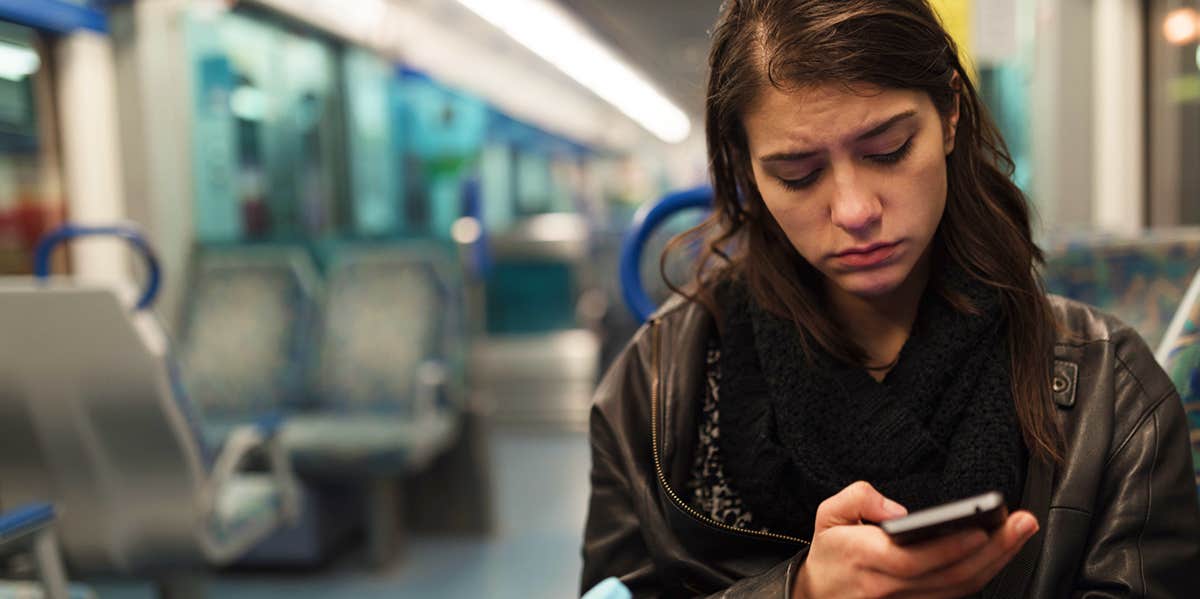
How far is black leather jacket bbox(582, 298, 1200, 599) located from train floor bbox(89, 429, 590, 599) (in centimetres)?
250

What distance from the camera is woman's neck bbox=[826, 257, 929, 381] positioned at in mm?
1150

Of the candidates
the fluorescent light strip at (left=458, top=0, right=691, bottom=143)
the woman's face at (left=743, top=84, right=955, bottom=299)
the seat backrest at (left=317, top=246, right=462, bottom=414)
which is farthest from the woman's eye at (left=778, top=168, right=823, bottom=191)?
the fluorescent light strip at (left=458, top=0, right=691, bottom=143)

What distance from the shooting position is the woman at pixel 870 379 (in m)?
0.98

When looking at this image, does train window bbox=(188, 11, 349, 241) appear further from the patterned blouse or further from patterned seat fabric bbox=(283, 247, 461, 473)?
the patterned blouse

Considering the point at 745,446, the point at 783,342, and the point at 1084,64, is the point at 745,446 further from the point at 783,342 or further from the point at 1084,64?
the point at 1084,64

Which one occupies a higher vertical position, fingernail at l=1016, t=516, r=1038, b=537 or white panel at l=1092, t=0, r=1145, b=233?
white panel at l=1092, t=0, r=1145, b=233

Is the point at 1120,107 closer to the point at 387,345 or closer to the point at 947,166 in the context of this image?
the point at 387,345

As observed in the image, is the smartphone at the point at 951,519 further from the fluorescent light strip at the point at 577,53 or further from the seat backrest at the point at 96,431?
the fluorescent light strip at the point at 577,53

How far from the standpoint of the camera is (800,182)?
1017mm

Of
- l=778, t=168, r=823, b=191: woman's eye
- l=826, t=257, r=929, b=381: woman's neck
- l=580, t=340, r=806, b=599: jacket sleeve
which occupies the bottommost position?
l=580, t=340, r=806, b=599: jacket sleeve

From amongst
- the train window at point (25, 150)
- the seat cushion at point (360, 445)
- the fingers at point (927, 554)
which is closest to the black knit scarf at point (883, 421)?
the fingers at point (927, 554)

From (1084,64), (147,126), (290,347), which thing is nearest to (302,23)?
(147,126)

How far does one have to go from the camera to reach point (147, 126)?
4.16 m

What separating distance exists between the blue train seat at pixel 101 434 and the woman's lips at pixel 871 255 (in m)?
1.79
